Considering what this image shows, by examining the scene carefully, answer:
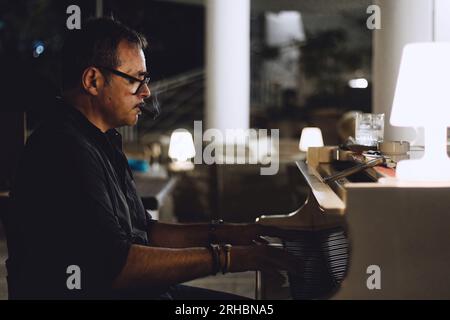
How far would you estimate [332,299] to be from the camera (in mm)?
2146

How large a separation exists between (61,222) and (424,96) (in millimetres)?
1279

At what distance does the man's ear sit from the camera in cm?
230

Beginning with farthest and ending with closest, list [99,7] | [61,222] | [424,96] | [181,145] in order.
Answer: [99,7] < [181,145] < [424,96] < [61,222]

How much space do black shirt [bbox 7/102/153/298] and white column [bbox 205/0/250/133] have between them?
23.0 feet

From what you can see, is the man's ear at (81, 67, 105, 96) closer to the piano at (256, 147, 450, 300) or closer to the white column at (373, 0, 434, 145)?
the piano at (256, 147, 450, 300)

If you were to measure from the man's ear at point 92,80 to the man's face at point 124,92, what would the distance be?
0.9 inches

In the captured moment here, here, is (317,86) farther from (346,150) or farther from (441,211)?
(441,211)

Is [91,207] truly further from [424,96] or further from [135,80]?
[424,96]

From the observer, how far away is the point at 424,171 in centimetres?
234

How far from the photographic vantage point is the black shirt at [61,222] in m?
2.02

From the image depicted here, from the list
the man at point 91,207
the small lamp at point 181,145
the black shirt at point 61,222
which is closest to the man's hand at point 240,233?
the man at point 91,207

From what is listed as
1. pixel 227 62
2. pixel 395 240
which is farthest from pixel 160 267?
pixel 227 62

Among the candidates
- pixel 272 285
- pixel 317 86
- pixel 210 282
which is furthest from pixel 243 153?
pixel 317 86

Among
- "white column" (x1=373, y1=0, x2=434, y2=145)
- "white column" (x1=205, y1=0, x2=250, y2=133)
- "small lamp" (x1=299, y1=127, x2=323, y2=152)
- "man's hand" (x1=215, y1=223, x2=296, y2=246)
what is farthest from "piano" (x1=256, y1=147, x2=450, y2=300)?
"white column" (x1=205, y1=0, x2=250, y2=133)
